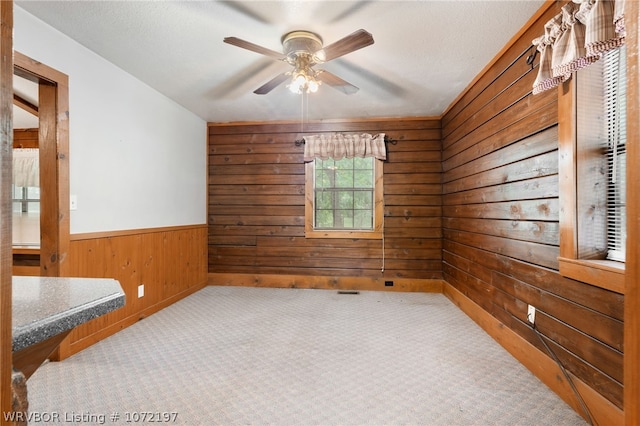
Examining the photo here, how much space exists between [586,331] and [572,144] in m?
1.00

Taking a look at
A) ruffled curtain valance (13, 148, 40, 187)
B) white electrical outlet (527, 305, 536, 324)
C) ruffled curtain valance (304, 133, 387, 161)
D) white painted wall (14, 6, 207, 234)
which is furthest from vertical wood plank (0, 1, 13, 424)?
ruffled curtain valance (13, 148, 40, 187)

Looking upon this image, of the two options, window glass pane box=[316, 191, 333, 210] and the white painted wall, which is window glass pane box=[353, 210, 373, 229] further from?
the white painted wall

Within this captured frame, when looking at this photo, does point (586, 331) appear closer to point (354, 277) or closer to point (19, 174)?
point (354, 277)

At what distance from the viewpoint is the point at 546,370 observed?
1.87 metres

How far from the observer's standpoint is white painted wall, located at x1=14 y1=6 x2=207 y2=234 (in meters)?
2.21

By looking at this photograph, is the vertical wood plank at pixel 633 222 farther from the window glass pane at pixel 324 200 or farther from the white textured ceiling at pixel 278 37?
the window glass pane at pixel 324 200

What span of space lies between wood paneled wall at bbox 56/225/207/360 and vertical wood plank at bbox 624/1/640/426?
9.56 feet

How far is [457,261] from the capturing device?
345 cm

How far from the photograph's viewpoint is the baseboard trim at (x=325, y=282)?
4023mm

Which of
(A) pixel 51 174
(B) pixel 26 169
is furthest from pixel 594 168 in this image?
(B) pixel 26 169

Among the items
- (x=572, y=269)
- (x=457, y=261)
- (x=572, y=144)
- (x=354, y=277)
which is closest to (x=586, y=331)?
(x=572, y=269)

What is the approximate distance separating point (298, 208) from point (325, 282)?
1.10 metres

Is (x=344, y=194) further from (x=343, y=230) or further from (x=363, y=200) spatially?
(x=343, y=230)

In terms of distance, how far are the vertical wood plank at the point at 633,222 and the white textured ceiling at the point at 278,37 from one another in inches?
65.8
